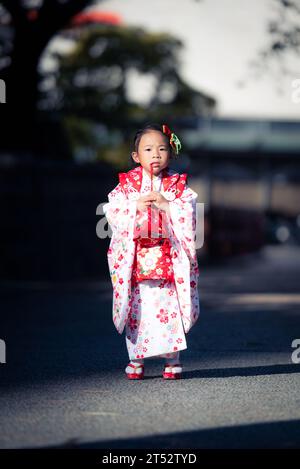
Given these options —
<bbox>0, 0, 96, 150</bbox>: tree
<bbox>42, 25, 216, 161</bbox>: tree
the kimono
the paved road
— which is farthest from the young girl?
<bbox>42, 25, 216, 161</bbox>: tree

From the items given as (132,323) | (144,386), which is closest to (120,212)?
(132,323)

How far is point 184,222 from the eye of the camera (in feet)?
20.0

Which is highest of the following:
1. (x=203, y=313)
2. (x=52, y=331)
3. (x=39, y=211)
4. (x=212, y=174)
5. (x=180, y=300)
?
(x=212, y=174)

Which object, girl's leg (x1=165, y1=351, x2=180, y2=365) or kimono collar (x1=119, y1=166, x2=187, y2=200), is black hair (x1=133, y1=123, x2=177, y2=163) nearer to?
kimono collar (x1=119, y1=166, x2=187, y2=200)

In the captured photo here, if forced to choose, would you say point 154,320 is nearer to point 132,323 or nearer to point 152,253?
point 132,323

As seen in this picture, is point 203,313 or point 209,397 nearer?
point 209,397

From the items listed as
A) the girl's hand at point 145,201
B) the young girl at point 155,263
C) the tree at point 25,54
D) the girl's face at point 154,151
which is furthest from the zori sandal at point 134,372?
the tree at point 25,54

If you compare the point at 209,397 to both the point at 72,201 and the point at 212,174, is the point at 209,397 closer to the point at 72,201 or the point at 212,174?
the point at 72,201

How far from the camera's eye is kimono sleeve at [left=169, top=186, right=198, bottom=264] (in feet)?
20.0

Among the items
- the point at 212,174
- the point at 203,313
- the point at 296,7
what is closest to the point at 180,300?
the point at 203,313

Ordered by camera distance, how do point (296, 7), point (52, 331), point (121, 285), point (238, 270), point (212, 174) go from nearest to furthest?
point (121, 285) → point (52, 331) → point (296, 7) → point (238, 270) → point (212, 174)

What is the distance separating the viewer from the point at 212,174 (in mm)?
59156

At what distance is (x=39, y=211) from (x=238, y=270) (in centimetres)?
622
